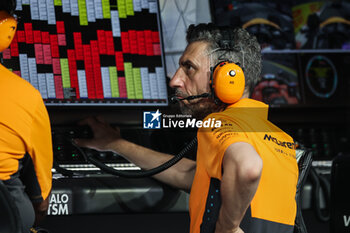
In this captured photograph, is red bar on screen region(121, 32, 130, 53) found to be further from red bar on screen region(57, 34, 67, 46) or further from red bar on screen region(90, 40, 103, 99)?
red bar on screen region(57, 34, 67, 46)

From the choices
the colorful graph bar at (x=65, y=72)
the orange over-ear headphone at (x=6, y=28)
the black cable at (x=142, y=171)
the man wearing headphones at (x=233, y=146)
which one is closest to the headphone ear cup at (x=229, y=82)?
the man wearing headphones at (x=233, y=146)

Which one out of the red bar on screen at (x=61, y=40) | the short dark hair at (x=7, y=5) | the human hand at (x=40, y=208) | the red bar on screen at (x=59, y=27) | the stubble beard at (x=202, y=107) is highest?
the short dark hair at (x=7, y=5)

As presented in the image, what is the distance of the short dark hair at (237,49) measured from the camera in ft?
4.18

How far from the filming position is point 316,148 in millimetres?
1957

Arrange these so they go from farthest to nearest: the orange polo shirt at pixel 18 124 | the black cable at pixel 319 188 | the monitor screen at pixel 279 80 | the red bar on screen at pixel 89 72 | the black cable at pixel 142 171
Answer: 1. the monitor screen at pixel 279 80
2. the red bar on screen at pixel 89 72
3. the black cable at pixel 319 188
4. the black cable at pixel 142 171
5. the orange polo shirt at pixel 18 124

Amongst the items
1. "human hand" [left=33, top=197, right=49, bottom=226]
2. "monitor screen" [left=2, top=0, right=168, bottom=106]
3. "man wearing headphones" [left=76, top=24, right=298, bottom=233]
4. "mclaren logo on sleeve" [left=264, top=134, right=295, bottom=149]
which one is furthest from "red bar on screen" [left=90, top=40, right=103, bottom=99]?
"mclaren logo on sleeve" [left=264, top=134, right=295, bottom=149]

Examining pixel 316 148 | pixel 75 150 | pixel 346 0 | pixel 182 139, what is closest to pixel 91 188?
pixel 75 150

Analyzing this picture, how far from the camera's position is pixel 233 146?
1.02 m

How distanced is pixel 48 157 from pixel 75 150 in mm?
523

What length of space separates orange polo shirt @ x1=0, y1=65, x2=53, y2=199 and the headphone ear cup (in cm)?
47

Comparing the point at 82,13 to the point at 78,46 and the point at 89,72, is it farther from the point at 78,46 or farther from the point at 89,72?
the point at 89,72

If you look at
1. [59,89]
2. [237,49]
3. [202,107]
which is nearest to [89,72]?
[59,89]

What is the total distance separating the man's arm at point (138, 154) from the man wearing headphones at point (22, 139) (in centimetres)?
51

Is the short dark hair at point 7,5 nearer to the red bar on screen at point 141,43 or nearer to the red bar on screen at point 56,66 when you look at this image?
the red bar on screen at point 56,66
